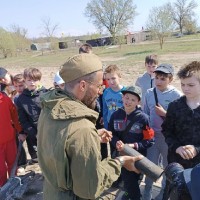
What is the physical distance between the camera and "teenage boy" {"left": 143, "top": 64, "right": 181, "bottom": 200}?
334 cm

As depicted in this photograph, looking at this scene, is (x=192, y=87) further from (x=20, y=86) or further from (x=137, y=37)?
(x=137, y=37)

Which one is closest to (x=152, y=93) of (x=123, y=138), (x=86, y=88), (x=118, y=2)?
(x=123, y=138)

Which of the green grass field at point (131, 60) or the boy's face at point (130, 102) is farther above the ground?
the boy's face at point (130, 102)

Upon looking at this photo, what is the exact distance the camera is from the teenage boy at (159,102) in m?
3.34

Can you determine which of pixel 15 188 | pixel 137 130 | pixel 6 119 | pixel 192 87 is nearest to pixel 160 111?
pixel 137 130

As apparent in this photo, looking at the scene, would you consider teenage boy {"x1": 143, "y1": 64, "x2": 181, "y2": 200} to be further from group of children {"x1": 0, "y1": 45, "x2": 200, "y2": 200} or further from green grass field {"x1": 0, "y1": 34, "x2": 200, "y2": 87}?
green grass field {"x1": 0, "y1": 34, "x2": 200, "y2": 87}

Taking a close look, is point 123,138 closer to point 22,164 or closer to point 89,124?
point 89,124

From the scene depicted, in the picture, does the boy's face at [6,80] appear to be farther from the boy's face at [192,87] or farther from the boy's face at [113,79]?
the boy's face at [192,87]

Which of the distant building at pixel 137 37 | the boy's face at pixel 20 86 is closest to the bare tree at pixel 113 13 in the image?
the distant building at pixel 137 37

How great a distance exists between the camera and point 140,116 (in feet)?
10.4

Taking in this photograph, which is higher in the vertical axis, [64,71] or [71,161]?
[64,71]

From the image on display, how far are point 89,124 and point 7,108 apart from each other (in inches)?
104

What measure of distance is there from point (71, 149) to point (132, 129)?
62.6 inches

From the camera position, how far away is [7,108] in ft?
13.3
